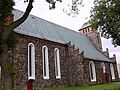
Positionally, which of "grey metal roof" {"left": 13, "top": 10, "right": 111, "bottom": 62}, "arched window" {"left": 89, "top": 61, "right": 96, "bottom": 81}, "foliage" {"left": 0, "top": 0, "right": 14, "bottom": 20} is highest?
"grey metal roof" {"left": 13, "top": 10, "right": 111, "bottom": 62}

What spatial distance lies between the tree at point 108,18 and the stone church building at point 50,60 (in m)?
6.08

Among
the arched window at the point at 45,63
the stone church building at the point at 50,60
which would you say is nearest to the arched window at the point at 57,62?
the stone church building at the point at 50,60

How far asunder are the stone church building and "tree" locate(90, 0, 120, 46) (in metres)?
6.08

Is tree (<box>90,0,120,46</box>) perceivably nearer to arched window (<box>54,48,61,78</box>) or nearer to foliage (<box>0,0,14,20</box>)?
arched window (<box>54,48,61,78</box>)

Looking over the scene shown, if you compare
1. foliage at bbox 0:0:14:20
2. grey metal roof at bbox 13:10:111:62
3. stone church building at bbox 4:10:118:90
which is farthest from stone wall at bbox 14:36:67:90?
foliage at bbox 0:0:14:20

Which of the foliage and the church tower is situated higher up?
the church tower

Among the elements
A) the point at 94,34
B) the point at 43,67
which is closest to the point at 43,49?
the point at 43,67

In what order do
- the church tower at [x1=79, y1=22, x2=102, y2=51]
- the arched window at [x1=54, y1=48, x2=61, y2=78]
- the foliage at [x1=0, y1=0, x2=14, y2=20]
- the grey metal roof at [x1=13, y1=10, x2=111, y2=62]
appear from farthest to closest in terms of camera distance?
the church tower at [x1=79, y1=22, x2=102, y2=51]
the arched window at [x1=54, y1=48, x2=61, y2=78]
the grey metal roof at [x1=13, y1=10, x2=111, y2=62]
the foliage at [x1=0, y1=0, x2=14, y2=20]

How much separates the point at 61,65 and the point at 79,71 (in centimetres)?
268

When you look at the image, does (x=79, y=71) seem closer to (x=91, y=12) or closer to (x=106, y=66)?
(x=91, y=12)

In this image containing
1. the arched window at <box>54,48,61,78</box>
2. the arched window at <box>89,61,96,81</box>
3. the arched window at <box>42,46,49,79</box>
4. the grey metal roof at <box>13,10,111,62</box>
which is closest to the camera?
the arched window at <box>42,46,49,79</box>

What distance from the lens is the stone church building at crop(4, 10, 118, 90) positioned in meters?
24.9

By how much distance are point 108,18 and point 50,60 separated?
9212mm

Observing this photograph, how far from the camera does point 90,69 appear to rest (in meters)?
35.8
